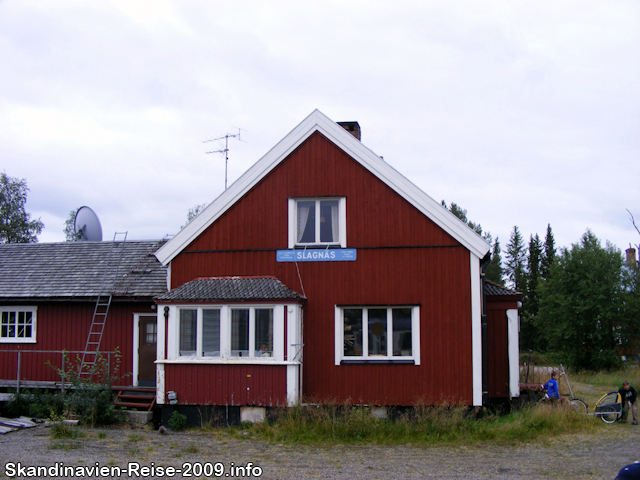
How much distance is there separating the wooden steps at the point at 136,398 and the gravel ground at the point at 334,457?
2151mm

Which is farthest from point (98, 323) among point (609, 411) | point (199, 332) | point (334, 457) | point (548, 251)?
point (548, 251)

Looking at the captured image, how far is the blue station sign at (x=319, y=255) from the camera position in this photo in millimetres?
14547

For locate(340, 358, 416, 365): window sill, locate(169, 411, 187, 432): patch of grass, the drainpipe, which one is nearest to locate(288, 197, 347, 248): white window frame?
locate(340, 358, 416, 365): window sill

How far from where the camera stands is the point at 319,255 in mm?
14656

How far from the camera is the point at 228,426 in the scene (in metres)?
13.8

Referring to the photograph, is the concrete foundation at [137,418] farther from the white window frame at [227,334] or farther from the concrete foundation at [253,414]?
the concrete foundation at [253,414]

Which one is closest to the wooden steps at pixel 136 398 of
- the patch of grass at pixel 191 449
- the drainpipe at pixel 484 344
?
the patch of grass at pixel 191 449

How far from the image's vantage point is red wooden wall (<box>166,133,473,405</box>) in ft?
45.8

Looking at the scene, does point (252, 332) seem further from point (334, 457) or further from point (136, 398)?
point (334, 457)

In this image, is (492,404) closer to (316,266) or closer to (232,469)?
(316,266)

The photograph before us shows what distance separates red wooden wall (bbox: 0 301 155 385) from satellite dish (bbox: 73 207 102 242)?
18.3 ft

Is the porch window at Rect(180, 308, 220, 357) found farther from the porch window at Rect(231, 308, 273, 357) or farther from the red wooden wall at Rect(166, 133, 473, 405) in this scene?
the red wooden wall at Rect(166, 133, 473, 405)

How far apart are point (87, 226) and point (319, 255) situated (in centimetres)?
1142

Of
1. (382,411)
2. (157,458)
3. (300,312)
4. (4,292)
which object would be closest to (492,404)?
(382,411)
